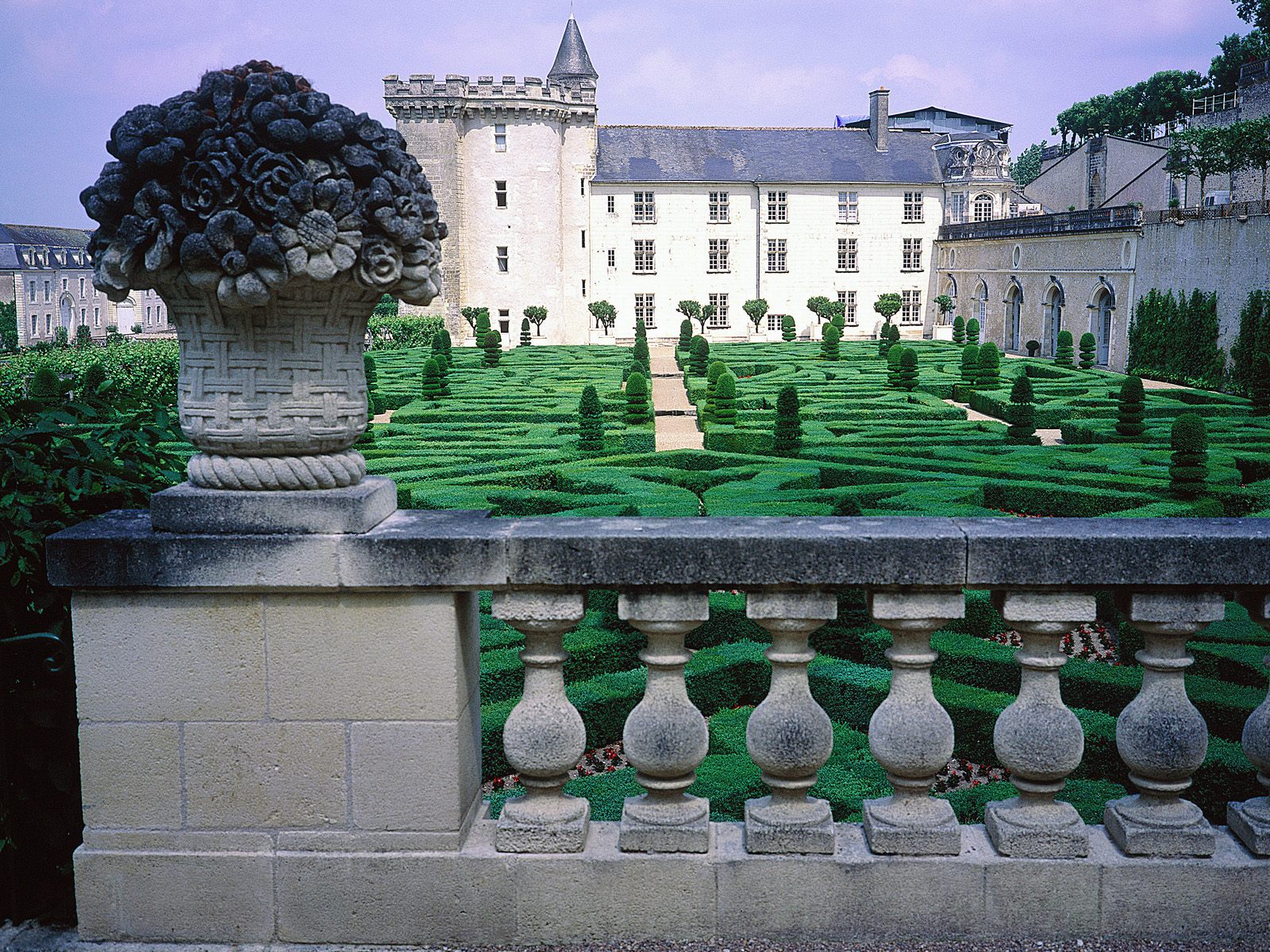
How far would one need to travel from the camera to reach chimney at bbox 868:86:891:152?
4662cm

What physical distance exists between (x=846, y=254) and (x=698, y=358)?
21.4 m

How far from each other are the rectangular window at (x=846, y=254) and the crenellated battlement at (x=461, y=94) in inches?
488

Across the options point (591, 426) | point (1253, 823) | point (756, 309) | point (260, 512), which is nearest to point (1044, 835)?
point (1253, 823)

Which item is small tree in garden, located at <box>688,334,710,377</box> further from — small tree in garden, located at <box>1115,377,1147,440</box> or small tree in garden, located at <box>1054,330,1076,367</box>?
small tree in garden, located at <box>1115,377,1147,440</box>

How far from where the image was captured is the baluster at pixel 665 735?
2701mm

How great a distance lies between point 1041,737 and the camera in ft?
8.85

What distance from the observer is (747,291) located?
153ft

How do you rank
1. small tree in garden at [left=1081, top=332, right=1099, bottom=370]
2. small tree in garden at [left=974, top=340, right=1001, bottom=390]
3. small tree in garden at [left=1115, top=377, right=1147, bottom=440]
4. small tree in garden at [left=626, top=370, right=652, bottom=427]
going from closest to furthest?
1. small tree in garden at [left=1115, top=377, right=1147, bottom=440]
2. small tree in garden at [left=626, top=370, right=652, bottom=427]
3. small tree in garden at [left=974, top=340, right=1001, bottom=390]
4. small tree in garden at [left=1081, top=332, right=1099, bottom=370]

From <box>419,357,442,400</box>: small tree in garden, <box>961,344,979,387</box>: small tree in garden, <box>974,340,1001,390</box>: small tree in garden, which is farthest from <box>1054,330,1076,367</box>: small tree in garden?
<box>419,357,442,400</box>: small tree in garden

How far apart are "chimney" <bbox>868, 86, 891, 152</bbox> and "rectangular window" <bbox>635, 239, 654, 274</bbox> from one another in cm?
1016

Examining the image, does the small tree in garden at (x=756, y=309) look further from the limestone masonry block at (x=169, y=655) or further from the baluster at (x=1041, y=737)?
the limestone masonry block at (x=169, y=655)

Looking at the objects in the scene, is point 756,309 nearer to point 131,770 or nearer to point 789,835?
point 789,835

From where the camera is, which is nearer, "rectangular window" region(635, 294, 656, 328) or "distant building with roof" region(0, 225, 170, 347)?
"rectangular window" region(635, 294, 656, 328)

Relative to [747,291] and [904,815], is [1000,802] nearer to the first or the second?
[904,815]
